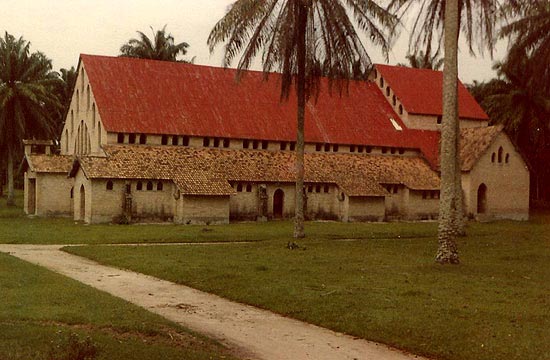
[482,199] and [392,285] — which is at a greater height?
[482,199]

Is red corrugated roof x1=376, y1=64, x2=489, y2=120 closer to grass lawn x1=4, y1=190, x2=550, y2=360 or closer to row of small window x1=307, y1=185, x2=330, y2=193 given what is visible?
row of small window x1=307, y1=185, x2=330, y2=193

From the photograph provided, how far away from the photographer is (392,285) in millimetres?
17641

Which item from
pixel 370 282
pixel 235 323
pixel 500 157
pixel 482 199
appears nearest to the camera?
pixel 235 323

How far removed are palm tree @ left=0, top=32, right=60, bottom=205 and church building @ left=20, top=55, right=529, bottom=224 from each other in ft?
13.2

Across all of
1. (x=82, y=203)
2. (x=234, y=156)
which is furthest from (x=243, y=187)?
(x=82, y=203)

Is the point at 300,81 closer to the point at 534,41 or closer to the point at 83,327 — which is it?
the point at 534,41

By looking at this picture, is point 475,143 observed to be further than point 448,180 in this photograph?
Yes

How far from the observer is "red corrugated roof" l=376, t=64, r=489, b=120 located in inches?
2367

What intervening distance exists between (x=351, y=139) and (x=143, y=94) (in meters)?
16.2

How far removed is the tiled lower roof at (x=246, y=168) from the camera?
43500 mm

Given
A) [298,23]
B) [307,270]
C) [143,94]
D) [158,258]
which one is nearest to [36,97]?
[143,94]

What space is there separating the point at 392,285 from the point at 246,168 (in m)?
30.9

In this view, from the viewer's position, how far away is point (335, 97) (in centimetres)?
5975

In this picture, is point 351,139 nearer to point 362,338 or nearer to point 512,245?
point 512,245
